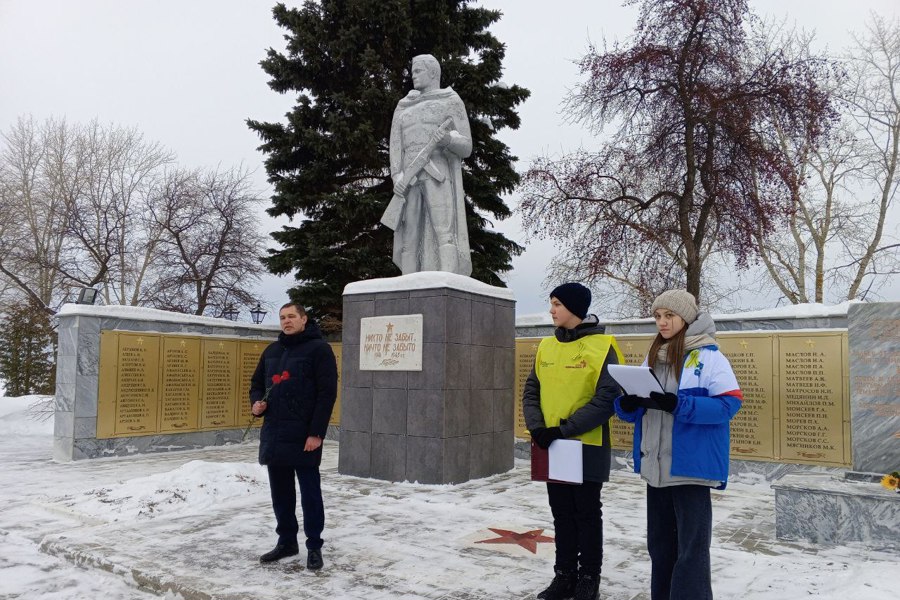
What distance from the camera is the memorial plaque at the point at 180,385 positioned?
10656 millimetres

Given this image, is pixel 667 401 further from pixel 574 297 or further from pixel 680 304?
pixel 574 297

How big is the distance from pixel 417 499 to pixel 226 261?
1668 cm

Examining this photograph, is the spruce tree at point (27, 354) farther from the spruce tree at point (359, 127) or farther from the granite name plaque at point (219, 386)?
the granite name plaque at point (219, 386)

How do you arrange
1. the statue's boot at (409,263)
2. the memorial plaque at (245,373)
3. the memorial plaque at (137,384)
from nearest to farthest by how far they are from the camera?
1. the statue's boot at (409,263)
2. the memorial plaque at (137,384)
3. the memorial plaque at (245,373)

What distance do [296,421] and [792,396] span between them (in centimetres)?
602

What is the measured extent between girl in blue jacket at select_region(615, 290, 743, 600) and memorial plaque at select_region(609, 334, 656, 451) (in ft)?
18.9

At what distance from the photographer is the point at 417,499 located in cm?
662

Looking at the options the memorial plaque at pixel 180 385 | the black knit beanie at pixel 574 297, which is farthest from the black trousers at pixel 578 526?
the memorial plaque at pixel 180 385

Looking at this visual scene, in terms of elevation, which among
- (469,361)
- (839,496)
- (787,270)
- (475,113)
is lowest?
(839,496)

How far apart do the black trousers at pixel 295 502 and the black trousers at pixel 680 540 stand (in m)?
2.17

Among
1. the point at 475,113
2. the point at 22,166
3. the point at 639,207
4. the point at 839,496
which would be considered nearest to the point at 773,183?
the point at 639,207

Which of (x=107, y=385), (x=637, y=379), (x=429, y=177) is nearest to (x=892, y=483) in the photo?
(x=637, y=379)

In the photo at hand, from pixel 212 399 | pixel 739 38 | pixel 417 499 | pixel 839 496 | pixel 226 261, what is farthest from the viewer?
pixel 226 261

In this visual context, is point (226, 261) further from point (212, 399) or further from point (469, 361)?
point (469, 361)
